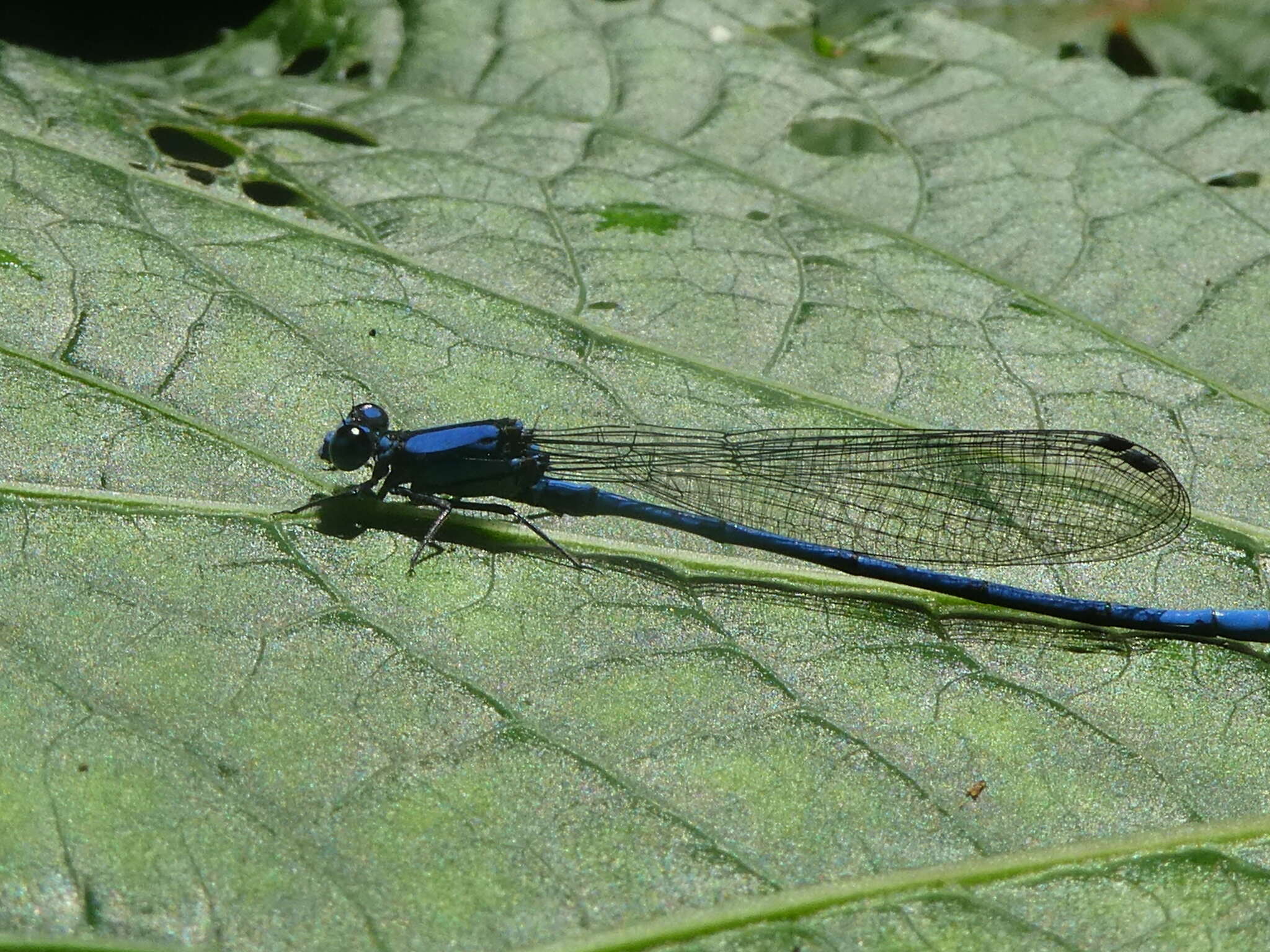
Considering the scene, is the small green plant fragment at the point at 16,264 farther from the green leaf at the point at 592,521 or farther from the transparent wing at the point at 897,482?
the transparent wing at the point at 897,482

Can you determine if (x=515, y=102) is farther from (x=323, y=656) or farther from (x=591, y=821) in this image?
(x=591, y=821)

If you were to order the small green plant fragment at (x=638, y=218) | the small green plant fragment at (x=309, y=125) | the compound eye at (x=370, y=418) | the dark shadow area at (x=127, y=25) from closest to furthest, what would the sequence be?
the compound eye at (x=370, y=418) → the small green plant fragment at (x=638, y=218) → the small green plant fragment at (x=309, y=125) → the dark shadow area at (x=127, y=25)

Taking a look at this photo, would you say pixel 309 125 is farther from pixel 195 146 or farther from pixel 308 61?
pixel 308 61

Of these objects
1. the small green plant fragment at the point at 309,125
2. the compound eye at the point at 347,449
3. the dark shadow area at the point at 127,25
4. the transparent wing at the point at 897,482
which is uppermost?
the dark shadow area at the point at 127,25

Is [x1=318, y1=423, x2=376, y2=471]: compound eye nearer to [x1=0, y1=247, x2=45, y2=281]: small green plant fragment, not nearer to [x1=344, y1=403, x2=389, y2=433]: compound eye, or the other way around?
[x1=344, y1=403, x2=389, y2=433]: compound eye

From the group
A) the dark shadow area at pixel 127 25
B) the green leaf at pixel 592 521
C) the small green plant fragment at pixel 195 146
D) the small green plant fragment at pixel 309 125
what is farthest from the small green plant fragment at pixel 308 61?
the small green plant fragment at pixel 195 146
